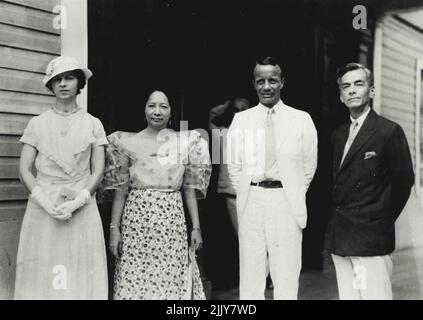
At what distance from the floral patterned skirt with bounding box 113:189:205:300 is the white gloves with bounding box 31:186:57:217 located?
1.66 ft

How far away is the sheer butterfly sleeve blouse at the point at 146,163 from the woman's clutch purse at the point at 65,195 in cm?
27

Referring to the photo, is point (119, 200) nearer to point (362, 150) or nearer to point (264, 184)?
point (264, 184)

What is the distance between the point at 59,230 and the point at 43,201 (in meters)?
0.22

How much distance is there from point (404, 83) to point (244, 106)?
180 cm

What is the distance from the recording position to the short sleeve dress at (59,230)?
137 inches

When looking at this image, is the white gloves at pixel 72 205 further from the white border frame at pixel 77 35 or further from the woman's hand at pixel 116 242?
the white border frame at pixel 77 35

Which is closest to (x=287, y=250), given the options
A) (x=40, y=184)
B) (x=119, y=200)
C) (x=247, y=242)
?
(x=247, y=242)

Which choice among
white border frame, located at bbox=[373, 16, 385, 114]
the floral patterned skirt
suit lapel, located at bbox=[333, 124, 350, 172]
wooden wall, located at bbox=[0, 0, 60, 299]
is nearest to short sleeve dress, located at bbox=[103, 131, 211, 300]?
the floral patterned skirt

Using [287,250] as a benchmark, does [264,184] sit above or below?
above

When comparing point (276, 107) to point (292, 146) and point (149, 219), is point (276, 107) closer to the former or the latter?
point (292, 146)

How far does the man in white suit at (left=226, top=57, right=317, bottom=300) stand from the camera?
3748mm

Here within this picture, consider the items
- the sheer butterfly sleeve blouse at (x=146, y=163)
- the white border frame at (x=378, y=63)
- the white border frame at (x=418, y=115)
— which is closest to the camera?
the sheer butterfly sleeve blouse at (x=146, y=163)

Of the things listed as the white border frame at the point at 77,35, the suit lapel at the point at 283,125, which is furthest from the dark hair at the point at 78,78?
the suit lapel at the point at 283,125

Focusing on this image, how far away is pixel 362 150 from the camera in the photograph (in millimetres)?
3504
